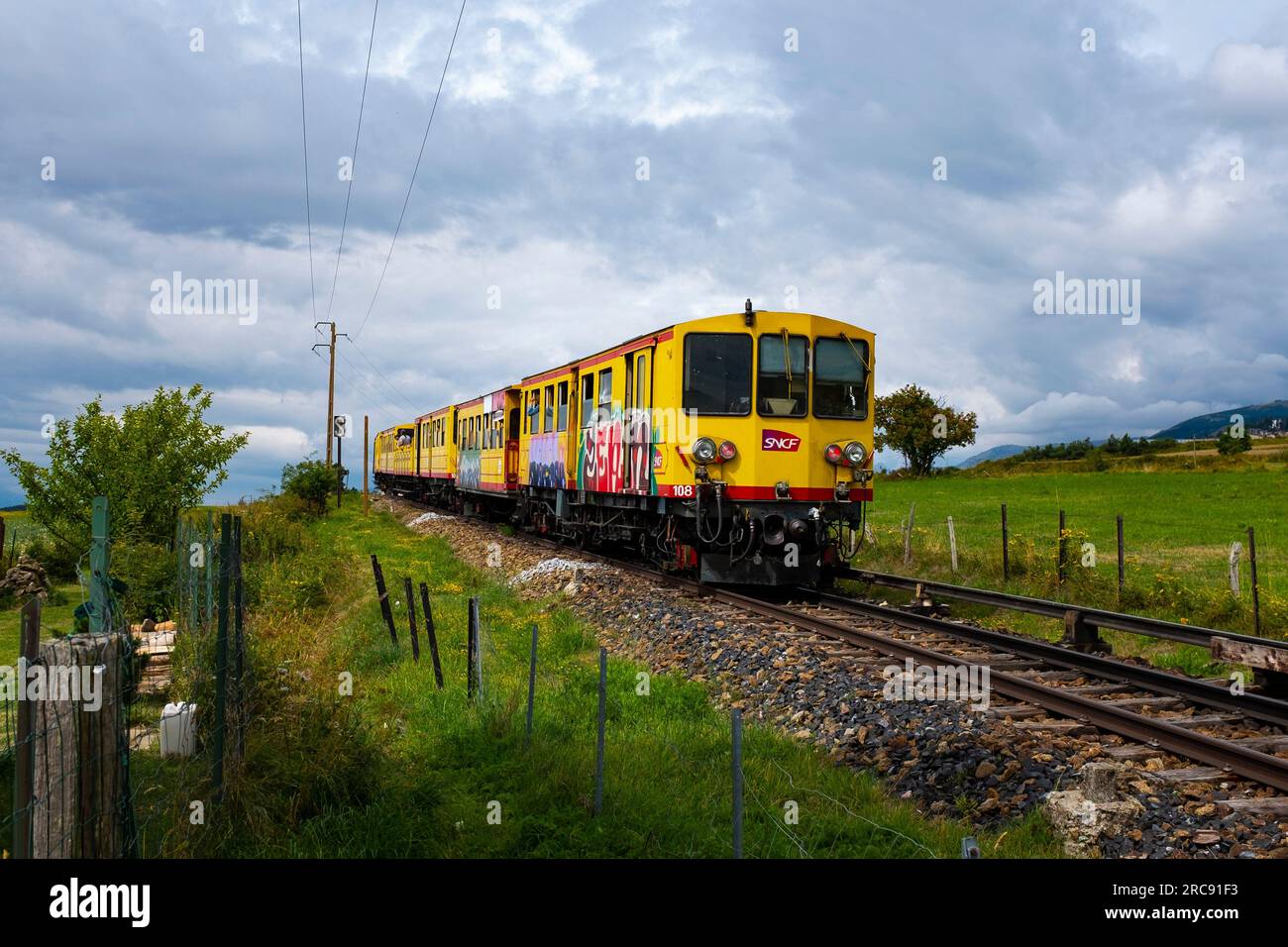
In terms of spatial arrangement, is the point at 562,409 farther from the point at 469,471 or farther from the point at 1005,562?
the point at 469,471

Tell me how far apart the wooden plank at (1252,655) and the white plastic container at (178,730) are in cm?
793

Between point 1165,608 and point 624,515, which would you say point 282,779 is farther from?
point 1165,608

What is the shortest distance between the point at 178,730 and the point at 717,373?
310 inches

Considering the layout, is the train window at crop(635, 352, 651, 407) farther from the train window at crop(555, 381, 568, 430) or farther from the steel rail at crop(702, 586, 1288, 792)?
the steel rail at crop(702, 586, 1288, 792)

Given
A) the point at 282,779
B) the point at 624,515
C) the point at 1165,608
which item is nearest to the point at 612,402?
the point at 624,515

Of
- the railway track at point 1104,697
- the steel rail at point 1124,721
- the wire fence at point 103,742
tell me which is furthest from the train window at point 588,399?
the wire fence at point 103,742

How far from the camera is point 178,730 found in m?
6.73

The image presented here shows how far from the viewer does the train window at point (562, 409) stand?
1823 centimetres

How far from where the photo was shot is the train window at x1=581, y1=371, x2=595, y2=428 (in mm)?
16438

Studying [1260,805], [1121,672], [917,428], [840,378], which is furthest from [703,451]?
[917,428]

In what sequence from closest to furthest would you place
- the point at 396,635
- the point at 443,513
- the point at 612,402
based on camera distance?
the point at 396,635 → the point at 612,402 → the point at 443,513

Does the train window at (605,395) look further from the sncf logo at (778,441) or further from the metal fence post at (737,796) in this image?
the metal fence post at (737,796)

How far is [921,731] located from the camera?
7.07 metres

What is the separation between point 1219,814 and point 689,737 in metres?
3.30
